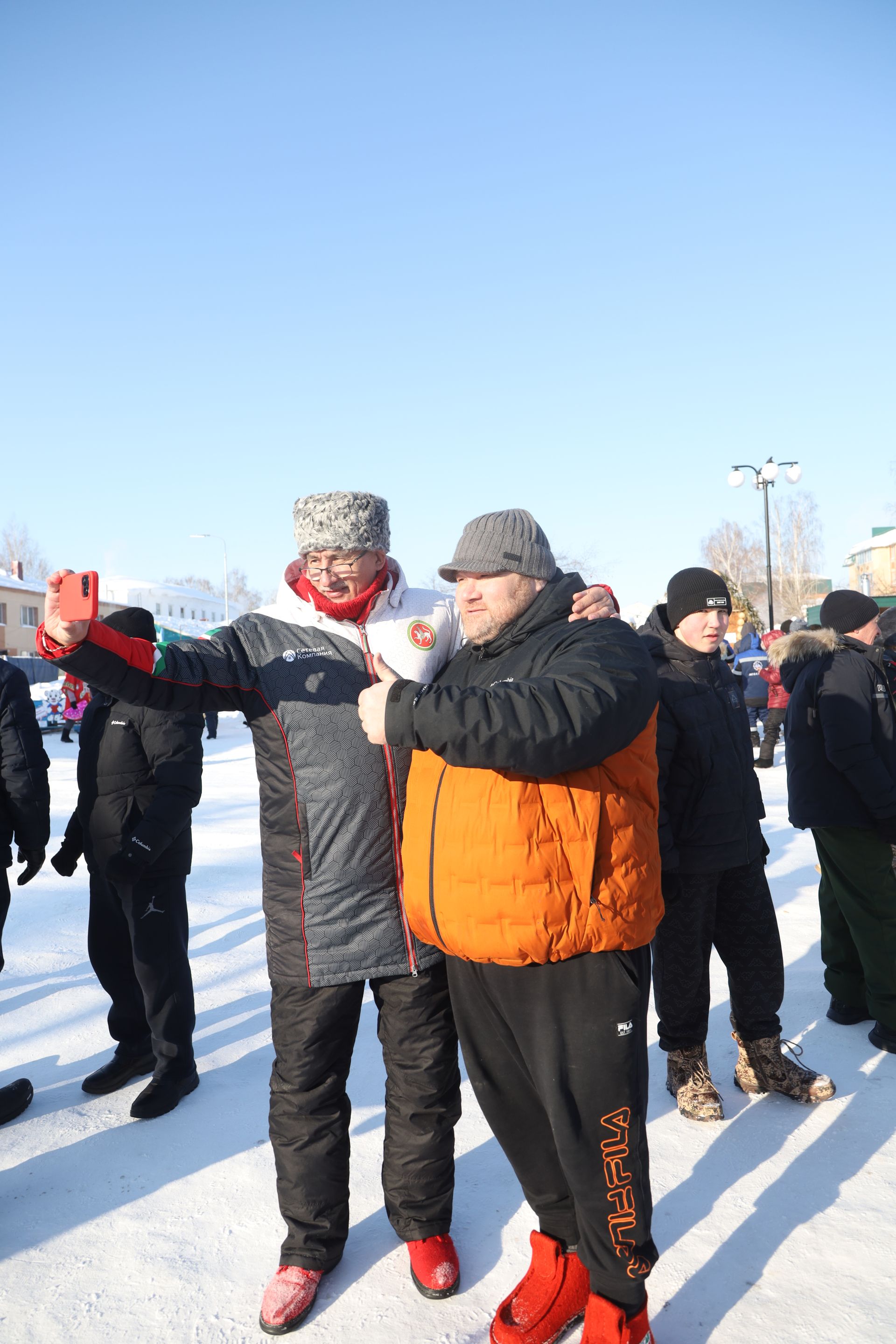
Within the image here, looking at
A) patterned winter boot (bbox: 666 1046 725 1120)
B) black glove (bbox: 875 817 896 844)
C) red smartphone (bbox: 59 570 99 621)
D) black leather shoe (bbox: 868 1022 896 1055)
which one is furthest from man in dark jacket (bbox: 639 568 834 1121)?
red smartphone (bbox: 59 570 99 621)

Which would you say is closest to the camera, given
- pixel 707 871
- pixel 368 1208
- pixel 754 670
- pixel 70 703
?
pixel 368 1208

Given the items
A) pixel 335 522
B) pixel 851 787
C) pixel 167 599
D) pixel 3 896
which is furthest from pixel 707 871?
pixel 167 599

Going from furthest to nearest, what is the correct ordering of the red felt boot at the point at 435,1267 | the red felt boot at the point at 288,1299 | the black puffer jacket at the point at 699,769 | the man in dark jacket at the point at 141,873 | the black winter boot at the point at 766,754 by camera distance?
the black winter boot at the point at 766,754
the man in dark jacket at the point at 141,873
the black puffer jacket at the point at 699,769
the red felt boot at the point at 435,1267
the red felt boot at the point at 288,1299

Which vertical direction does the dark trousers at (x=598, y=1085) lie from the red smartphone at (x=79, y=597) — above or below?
below

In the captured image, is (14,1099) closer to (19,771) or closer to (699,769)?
(19,771)

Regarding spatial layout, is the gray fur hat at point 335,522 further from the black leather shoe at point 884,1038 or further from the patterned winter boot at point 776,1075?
the black leather shoe at point 884,1038

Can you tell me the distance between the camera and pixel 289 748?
229cm

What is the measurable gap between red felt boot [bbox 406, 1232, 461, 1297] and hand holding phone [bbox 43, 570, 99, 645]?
1750 millimetres

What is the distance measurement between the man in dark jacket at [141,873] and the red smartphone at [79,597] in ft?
3.80

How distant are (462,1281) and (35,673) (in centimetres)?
2728

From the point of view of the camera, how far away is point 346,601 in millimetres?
2350

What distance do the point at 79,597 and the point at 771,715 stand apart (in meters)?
9.96

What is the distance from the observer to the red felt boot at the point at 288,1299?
2074 millimetres

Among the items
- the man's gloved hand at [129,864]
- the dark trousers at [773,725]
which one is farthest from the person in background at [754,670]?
the man's gloved hand at [129,864]
